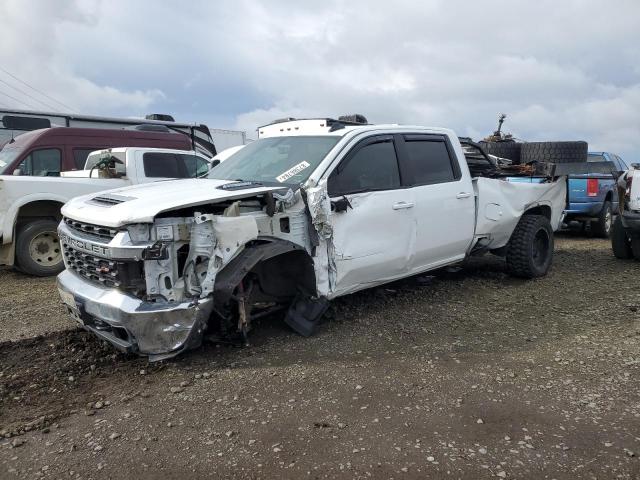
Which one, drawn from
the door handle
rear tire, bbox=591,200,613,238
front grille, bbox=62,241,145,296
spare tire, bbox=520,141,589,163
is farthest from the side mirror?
rear tire, bbox=591,200,613,238

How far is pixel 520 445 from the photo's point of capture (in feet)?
9.34

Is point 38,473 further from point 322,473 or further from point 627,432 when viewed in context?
point 627,432

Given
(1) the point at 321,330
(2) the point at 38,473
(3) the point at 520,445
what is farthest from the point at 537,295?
(2) the point at 38,473

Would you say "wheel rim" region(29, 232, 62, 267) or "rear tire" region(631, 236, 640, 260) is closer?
"wheel rim" region(29, 232, 62, 267)

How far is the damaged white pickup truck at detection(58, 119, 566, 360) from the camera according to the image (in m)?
3.51

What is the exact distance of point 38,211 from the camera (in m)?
7.43

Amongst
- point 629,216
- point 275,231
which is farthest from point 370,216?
point 629,216

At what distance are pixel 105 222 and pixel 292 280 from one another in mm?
1580

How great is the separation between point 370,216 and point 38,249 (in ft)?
17.3

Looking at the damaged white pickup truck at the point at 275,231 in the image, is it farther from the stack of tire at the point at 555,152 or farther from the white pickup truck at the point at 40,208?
the white pickup truck at the point at 40,208

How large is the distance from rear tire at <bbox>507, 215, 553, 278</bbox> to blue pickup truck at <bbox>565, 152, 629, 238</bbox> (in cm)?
327

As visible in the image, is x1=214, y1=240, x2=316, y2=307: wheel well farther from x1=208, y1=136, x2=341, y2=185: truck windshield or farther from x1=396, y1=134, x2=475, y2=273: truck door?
x1=396, y1=134, x2=475, y2=273: truck door

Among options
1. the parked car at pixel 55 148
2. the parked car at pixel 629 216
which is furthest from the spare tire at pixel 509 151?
the parked car at pixel 55 148

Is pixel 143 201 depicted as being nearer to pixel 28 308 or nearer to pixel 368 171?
pixel 368 171
